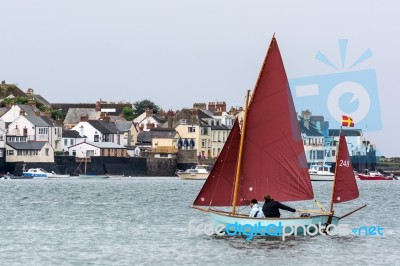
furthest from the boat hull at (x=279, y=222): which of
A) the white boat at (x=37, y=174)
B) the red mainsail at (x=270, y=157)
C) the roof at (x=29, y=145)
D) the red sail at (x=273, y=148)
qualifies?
the roof at (x=29, y=145)

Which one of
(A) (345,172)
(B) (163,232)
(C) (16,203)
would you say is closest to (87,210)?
(C) (16,203)

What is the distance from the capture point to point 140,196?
122m

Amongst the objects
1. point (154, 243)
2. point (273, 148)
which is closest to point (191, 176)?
point (154, 243)

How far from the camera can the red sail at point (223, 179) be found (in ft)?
197

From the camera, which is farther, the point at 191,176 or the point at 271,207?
the point at 191,176

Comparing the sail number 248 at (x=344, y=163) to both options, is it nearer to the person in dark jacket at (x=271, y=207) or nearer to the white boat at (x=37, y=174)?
the person in dark jacket at (x=271, y=207)

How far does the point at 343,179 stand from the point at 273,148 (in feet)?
14.5

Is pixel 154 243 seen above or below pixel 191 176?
below

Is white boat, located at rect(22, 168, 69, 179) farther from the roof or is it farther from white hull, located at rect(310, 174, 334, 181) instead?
white hull, located at rect(310, 174, 334, 181)

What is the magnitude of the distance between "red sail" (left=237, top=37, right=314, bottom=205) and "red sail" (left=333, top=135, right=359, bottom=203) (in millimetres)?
2321

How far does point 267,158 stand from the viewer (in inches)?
2366

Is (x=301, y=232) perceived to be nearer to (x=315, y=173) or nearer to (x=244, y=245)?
(x=244, y=245)

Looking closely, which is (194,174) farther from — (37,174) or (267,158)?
(267,158)

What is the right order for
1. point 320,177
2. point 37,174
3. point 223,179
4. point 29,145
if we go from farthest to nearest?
point 29,145 → point 320,177 → point 37,174 → point 223,179
